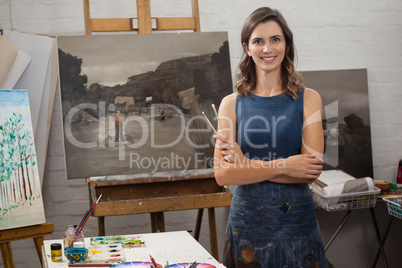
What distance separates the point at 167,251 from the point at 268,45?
32.8 inches

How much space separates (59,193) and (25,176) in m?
0.91

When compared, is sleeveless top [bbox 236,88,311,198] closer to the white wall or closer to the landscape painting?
the landscape painting

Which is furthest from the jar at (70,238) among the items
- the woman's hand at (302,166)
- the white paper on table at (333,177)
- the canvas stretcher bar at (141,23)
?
the white paper on table at (333,177)

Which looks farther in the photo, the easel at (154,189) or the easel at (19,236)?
the easel at (154,189)

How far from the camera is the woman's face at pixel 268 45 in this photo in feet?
5.93

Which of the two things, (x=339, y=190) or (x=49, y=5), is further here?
(x=49, y=5)

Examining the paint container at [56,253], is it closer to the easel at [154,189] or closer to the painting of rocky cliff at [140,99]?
the easel at [154,189]

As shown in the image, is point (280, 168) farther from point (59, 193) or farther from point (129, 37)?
point (59, 193)

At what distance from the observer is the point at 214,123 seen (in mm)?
2855

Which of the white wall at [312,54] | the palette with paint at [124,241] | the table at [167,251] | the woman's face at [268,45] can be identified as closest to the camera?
the table at [167,251]

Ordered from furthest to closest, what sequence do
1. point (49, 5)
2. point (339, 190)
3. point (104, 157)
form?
point (49, 5), point (339, 190), point (104, 157)

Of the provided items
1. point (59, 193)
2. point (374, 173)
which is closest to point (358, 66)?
point (374, 173)

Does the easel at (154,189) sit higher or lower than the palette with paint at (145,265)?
higher

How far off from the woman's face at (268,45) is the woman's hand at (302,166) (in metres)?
0.34
